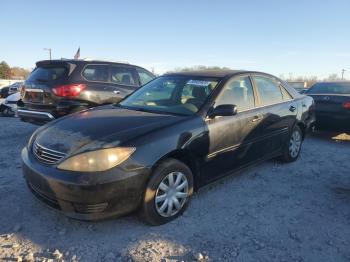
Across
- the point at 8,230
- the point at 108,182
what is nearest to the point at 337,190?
the point at 108,182

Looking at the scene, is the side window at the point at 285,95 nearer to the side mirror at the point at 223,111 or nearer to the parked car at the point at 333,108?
the side mirror at the point at 223,111

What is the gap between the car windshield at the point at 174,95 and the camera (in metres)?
4.12

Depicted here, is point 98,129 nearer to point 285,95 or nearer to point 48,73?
point 285,95

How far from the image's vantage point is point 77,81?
646 cm

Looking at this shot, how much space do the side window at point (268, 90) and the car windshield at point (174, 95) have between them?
0.88 m

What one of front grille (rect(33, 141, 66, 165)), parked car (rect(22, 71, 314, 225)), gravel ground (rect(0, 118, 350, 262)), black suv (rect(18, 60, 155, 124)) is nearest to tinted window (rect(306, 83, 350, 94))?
parked car (rect(22, 71, 314, 225))

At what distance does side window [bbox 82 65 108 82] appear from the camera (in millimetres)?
6768

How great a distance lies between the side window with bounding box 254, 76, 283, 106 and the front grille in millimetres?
2940

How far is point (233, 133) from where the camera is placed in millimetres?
4199

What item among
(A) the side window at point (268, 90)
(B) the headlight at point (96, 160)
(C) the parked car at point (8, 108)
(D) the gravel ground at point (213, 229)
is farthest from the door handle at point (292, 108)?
(C) the parked car at point (8, 108)

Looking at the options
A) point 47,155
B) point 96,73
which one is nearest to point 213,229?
point 47,155

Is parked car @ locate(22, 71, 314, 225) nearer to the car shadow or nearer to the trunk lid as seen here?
the trunk lid

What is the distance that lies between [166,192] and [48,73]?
4.34 m

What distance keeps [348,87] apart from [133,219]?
687cm
